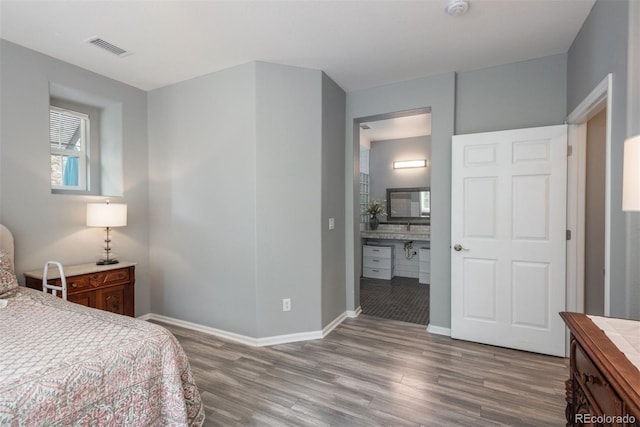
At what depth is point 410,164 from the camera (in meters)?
5.60

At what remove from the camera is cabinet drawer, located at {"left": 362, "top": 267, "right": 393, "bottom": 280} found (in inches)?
212

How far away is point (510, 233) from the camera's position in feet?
8.90

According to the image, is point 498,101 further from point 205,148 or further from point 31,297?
point 31,297

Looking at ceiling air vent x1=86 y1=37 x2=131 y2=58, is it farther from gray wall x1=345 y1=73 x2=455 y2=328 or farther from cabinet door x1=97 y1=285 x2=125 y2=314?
gray wall x1=345 y1=73 x2=455 y2=328

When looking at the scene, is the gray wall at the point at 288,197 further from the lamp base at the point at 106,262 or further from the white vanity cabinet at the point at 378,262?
the white vanity cabinet at the point at 378,262

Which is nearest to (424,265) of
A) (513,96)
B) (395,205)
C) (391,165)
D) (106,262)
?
(395,205)

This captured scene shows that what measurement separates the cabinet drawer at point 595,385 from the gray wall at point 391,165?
4.56 m

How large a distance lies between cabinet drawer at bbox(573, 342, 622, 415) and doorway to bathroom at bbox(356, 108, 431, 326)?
3.54 meters

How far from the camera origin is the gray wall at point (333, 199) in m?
3.07

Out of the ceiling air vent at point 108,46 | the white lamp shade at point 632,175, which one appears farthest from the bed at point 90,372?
the ceiling air vent at point 108,46

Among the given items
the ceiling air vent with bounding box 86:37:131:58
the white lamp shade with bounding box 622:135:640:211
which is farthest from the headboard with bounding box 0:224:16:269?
the white lamp shade with bounding box 622:135:640:211

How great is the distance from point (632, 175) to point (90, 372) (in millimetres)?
2107

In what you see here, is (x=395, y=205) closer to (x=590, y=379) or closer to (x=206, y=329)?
(x=206, y=329)

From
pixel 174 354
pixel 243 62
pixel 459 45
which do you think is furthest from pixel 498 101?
pixel 174 354
